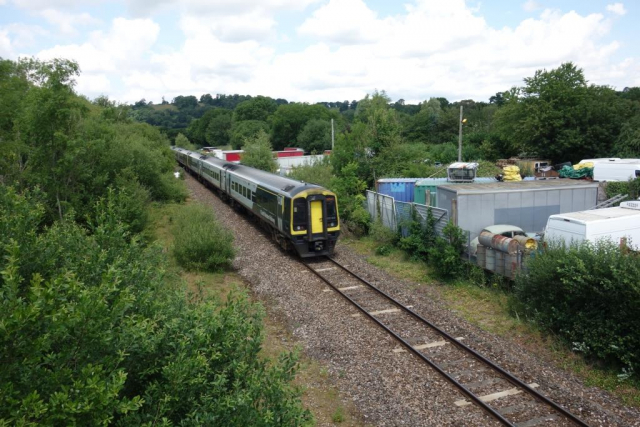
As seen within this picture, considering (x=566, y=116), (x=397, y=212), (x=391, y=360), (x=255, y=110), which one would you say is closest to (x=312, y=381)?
(x=391, y=360)

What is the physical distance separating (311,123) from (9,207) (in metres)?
66.8

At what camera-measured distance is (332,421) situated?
762 centimetres

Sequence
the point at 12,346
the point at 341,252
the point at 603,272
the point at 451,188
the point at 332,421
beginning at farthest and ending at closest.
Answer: the point at 341,252 → the point at 451,188 → the point at 603,272 → the point at 332,421 → the point at 12,346

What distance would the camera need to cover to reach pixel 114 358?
166 inches

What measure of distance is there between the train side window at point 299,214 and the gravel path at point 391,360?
162 cm

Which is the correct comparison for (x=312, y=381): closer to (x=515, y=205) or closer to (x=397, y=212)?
(x=515, y=205)

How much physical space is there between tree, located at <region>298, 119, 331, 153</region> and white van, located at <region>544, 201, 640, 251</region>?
186 ft

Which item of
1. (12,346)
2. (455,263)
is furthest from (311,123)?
(12,346)

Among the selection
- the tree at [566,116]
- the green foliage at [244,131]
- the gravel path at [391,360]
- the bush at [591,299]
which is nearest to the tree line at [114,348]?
the gravel path at [391,360]

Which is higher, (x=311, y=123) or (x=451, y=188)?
(x=311, y=123)

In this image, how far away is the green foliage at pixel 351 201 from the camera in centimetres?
2025

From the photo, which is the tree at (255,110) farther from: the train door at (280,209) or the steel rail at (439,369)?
the steel rail at (439,369)

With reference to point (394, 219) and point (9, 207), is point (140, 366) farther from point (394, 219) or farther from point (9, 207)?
point (394, 219)

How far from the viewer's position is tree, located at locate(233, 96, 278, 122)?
97.1 meters
